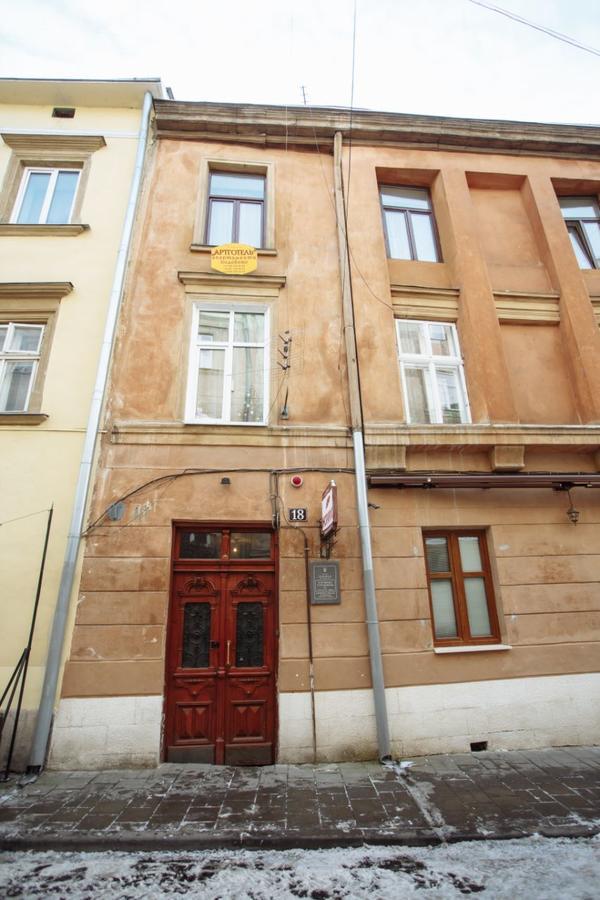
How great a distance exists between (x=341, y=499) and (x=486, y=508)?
2316 millimetres

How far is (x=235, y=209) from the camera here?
8711mm

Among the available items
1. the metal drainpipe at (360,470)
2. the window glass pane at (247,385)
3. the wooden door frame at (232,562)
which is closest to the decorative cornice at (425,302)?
the metal drainpipe at (360,470)

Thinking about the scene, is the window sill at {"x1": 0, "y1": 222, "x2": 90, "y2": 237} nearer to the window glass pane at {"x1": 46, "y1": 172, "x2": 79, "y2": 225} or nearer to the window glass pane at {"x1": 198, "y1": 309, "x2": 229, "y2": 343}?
the window glass pane at {"x1": 46, "y1": 172, "x2": 79, "y2": 225}

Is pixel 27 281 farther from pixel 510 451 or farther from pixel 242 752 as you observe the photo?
pixel 510 451

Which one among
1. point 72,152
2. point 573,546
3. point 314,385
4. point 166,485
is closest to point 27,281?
point 72,152

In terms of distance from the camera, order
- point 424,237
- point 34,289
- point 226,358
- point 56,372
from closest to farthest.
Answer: point 56,372, point 34,289, point 226,358, point 424,237

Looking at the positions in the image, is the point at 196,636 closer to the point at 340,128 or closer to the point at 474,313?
the point at 474,313

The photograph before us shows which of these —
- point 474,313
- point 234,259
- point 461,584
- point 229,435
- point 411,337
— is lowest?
point 461,584

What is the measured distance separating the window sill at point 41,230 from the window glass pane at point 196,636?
6.86 meters

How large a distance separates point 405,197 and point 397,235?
116cm

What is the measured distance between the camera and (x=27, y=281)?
734 centimetres

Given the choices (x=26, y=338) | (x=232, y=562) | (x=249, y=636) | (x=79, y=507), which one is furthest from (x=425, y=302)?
(x=26, y=338)

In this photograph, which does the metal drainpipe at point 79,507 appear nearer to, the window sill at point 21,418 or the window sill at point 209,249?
the window sill at point 21,418

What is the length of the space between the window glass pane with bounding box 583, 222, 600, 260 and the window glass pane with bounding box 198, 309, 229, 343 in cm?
799
